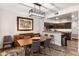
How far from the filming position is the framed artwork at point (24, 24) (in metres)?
2.12

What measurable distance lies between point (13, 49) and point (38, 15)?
0.92 metres

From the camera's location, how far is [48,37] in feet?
7.31

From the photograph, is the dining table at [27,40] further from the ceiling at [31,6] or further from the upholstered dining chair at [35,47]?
the ceiling at [31,6]

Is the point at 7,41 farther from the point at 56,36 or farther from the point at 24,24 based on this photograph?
the point at 56,36

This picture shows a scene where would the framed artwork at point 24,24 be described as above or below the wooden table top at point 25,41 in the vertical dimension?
above

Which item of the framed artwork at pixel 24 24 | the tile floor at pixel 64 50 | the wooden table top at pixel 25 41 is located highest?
the framed artwork at pixel 24 24

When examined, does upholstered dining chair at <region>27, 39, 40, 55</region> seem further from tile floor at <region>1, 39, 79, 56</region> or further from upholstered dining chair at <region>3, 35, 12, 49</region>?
upholstered dining chair at <region>3, 35, 12, 49</region>

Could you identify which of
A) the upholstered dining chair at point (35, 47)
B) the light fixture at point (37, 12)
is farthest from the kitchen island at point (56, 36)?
the light fixture at point (37, 12)

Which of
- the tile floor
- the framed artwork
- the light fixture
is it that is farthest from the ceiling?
the tile floor

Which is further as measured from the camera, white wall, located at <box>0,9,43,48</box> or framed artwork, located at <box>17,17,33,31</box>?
framed artwork, located at <box>17,17,33,31</box>

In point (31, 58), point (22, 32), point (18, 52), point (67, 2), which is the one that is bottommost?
point (31, 58)

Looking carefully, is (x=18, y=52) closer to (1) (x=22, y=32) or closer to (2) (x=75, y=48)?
(1) (x=22, y=32)

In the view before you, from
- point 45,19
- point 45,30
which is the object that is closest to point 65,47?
point 45,30

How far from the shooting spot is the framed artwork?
2.12 metres
